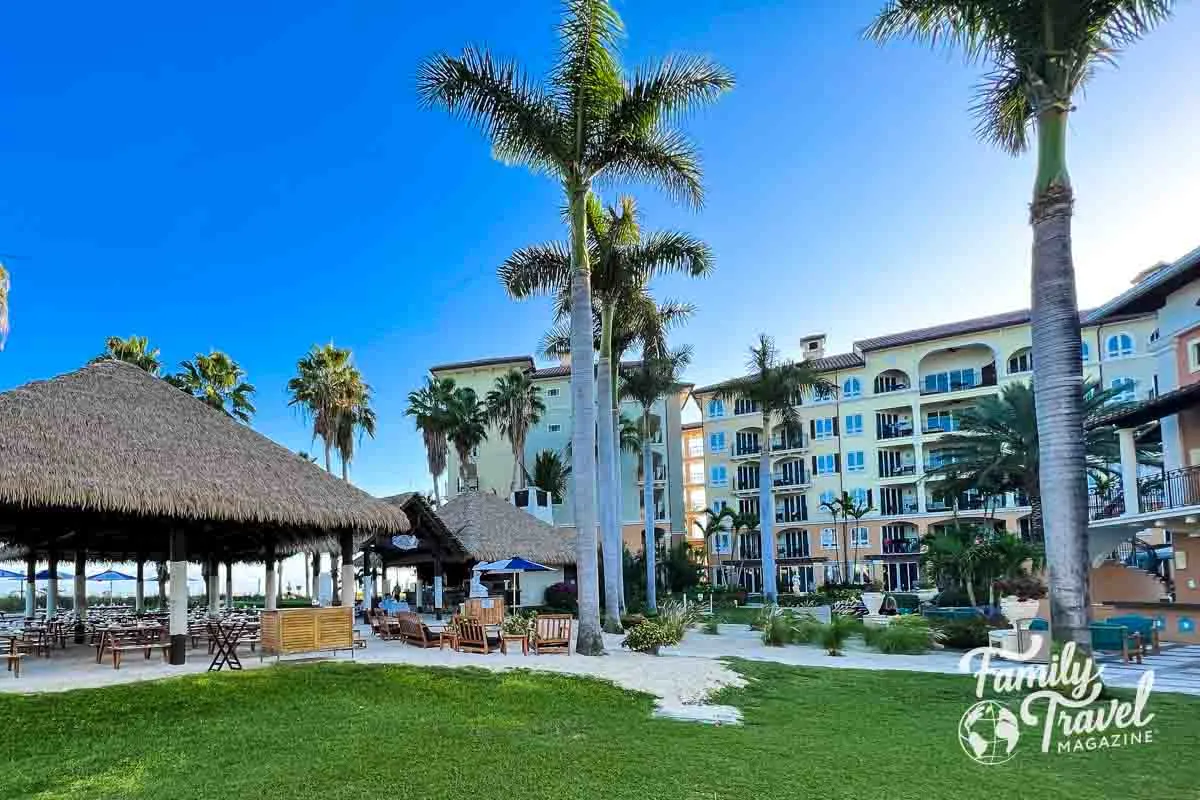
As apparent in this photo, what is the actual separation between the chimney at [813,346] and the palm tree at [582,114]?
152 ft

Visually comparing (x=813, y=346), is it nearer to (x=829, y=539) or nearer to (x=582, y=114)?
(x=829, y=539)

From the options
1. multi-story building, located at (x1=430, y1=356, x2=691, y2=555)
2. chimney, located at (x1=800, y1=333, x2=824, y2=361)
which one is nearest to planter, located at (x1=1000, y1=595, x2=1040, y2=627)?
multi-story building, located at (x1=430, y1=356, x2=691, y2=555)

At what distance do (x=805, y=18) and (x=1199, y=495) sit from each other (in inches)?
577

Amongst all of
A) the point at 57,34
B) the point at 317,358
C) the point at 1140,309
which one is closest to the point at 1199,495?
the point at 1140,309

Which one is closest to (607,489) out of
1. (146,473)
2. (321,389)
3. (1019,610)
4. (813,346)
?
(1019,610)

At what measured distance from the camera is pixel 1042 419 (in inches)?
510

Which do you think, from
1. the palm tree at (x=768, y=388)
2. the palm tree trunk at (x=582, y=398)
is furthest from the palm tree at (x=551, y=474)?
the palm tree trunk at (x=582, y=398)

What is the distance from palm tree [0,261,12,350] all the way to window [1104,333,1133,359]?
172 feet

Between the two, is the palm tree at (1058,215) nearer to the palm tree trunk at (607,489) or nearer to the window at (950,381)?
the palm tree trunk at (607,489)

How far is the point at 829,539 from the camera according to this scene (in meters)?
60.0

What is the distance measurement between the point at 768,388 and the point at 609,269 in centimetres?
1773

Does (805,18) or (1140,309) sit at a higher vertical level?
(805,18)

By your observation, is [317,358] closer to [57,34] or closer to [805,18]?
[57,34]

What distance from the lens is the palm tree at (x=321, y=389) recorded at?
144ft
